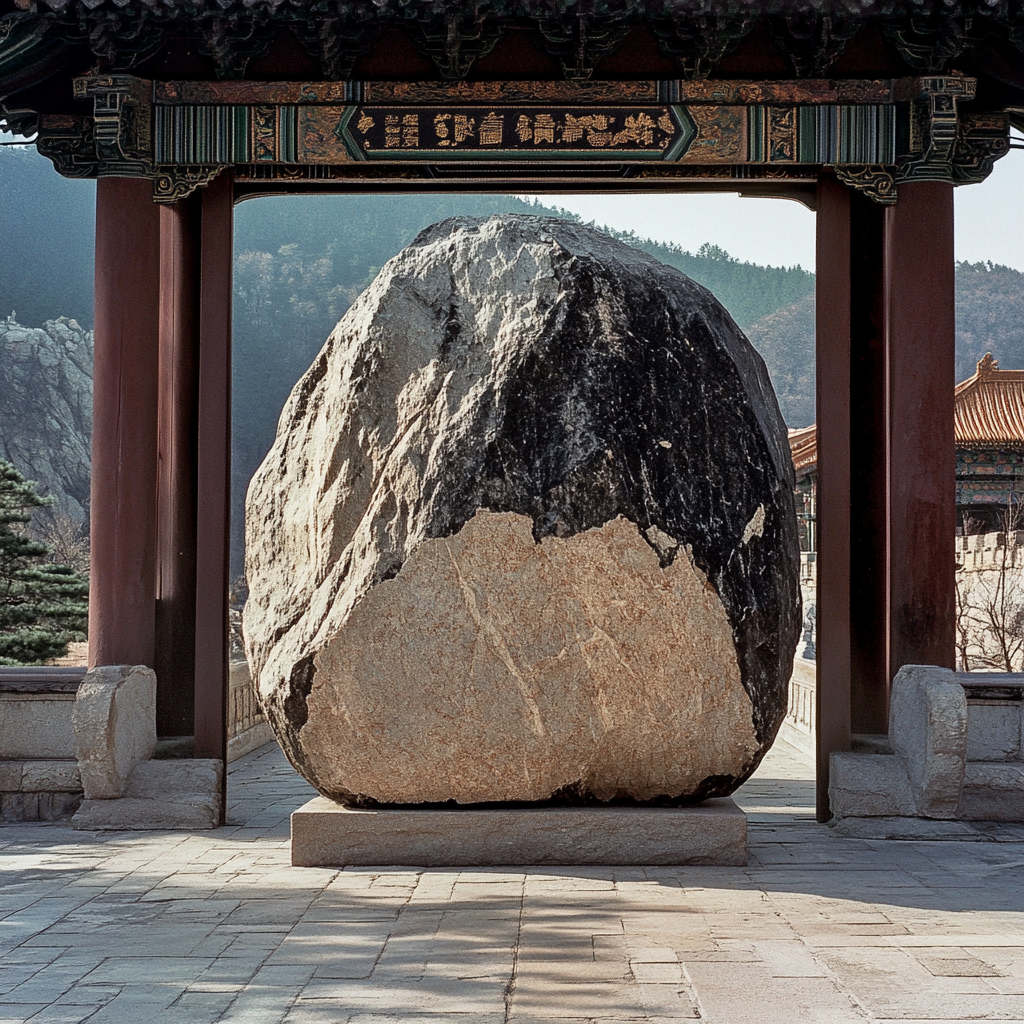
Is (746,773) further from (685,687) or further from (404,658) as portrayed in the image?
(404,658)

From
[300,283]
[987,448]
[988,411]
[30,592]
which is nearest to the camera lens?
[30,592]

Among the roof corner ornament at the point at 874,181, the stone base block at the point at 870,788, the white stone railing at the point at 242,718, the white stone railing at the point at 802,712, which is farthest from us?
the white stone railing at the point at 802,712

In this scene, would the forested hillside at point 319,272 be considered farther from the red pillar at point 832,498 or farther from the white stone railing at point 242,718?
the red pillar at point 832,498

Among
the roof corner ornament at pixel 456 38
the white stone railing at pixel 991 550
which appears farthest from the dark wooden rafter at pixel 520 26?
the white stone railing at pixel 991 550

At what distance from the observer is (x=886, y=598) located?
6770 mm

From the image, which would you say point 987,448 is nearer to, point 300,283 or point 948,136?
point 948,136

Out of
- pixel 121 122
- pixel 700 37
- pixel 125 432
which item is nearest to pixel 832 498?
pixel 700 37

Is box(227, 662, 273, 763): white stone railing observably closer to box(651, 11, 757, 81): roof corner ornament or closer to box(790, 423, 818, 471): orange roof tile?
box(651, 11, 757, 81): roof corner ornament

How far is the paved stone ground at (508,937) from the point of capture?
3314 mm

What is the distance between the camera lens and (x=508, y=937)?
4.01 meters

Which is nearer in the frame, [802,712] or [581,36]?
[581,36]

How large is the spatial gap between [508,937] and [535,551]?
63.5 inches

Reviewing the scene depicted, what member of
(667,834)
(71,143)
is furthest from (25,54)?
(667,834)

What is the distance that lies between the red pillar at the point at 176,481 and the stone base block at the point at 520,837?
2.03 meters
